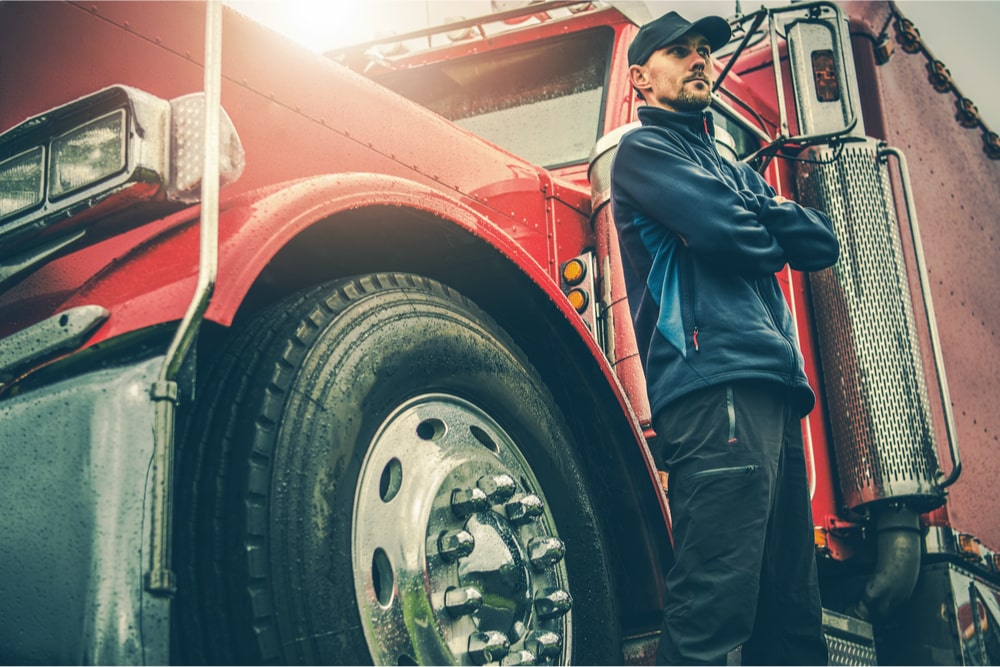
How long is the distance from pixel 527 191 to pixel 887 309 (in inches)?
55.6

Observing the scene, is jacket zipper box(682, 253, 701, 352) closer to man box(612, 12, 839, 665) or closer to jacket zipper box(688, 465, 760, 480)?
man box(612, 12, 839, 665)

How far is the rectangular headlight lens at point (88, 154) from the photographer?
1.62m

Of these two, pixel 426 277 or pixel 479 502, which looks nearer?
pixel 479 502

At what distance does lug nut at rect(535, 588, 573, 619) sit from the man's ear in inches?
42.3

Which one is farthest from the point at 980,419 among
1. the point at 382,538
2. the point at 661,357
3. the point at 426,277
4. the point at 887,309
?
the point at 382,538

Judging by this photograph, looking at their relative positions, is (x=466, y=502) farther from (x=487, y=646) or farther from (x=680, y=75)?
(x=680, y=75)

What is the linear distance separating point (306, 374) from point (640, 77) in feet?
3.56

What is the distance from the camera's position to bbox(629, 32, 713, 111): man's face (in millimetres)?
2262

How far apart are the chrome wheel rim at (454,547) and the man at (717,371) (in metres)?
0.25

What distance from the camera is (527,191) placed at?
2.77m

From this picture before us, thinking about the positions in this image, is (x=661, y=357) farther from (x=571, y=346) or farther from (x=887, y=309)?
(x=887, y=309)

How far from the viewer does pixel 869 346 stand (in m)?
3.46

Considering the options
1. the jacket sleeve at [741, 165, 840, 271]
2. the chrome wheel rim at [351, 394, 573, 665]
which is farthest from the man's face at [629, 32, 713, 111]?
the chrome wheel rim at [351, 394, 573, 665]

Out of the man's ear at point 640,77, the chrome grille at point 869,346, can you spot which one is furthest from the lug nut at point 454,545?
the chrome grille at point 869,346
